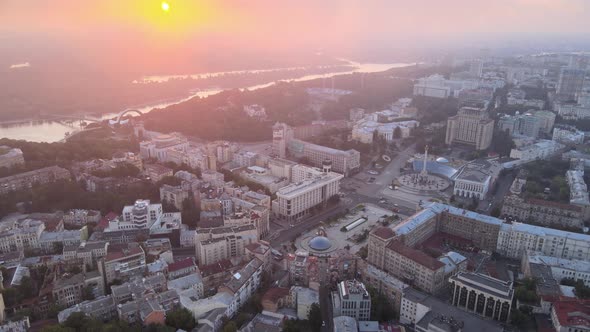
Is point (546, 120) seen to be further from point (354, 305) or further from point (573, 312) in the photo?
point (354, 305)

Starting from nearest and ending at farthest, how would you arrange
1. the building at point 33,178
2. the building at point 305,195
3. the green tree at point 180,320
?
the green tree at point 180,320
the building at point 305,195
the building at point 33,178

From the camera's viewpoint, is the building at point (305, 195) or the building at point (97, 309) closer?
the building at point (97, 309)

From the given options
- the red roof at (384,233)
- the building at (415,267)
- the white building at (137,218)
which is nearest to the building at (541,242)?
the building at (415,267)

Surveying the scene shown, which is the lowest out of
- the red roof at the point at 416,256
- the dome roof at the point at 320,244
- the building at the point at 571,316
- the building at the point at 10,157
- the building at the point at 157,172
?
the dome roof at the point at 320,244

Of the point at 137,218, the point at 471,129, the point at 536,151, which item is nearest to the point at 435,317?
the point at 137,218

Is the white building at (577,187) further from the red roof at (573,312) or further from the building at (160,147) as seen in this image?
the building at (160,147)
